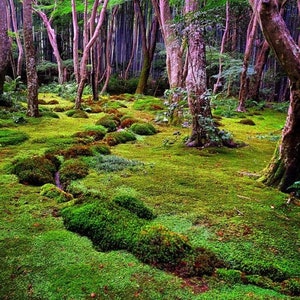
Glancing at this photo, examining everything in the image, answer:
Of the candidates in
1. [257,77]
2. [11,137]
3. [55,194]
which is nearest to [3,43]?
[11,137]

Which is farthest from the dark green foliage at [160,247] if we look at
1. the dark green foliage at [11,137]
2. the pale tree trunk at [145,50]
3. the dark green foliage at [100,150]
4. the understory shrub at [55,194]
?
the pale tree trunk at [145,50]

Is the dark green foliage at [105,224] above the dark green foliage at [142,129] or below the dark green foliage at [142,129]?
above

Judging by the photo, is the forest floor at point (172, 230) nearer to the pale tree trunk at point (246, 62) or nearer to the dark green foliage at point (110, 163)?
the dark green foliage at point (110, 163)

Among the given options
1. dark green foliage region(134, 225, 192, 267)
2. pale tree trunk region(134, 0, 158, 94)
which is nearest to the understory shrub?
dark green foliage region(134, 225, 192, 267)

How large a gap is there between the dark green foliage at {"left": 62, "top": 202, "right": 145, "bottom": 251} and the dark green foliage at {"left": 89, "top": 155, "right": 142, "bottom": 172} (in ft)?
5.26

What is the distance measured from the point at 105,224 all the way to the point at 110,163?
7.22ft

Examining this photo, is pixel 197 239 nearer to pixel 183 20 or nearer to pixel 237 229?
pixel 237 229

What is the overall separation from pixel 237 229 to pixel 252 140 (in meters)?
5.24

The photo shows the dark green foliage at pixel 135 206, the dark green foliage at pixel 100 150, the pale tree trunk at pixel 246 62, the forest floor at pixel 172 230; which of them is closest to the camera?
the forest floor at pixel 172 230

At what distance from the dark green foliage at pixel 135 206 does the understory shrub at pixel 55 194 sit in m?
0.66

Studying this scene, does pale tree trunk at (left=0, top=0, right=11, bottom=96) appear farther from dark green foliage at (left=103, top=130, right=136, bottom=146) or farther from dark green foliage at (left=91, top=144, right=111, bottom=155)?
dark green foliage at (left=91, top=144, right=111, bottom=155)

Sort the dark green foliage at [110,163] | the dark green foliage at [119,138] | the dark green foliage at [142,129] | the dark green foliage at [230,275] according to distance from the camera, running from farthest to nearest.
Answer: the dark green foliage at [142,129], the dark green foliage at [119,138], the dark green foliage at [110,163], the dark green foliage at [230,275]

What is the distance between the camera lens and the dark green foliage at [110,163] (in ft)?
16.4

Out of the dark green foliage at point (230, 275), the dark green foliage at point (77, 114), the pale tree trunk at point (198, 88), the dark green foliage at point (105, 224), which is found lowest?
the dark green foliage at point (77, 114)
